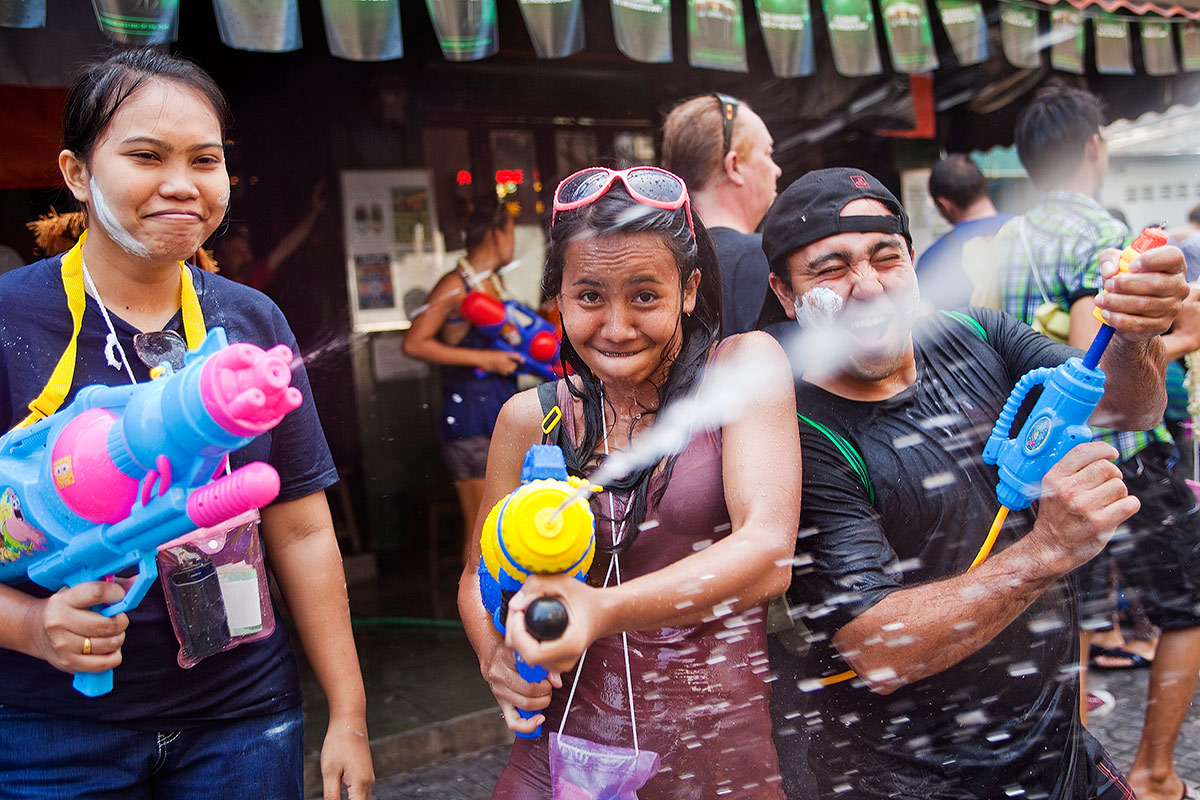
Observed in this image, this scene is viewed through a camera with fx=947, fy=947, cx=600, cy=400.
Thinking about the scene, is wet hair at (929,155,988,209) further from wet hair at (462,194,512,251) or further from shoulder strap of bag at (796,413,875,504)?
shoulder strap of bag at (796,413,875,504)

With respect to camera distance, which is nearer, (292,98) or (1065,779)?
(1065,779)

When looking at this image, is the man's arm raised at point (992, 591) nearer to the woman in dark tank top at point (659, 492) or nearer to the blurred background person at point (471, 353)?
the woman in dark tank top at point (659, 492)

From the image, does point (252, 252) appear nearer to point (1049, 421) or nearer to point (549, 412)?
point (549, 412)

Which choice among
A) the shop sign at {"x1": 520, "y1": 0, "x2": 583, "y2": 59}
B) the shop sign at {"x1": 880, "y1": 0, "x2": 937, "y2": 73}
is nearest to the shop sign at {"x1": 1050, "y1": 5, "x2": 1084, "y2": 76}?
the shop sign at {"x1": 880, "y1": 0, "x2": 937, "y2": 73}

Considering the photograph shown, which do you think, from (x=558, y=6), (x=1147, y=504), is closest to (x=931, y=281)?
(x=1147, y=504)

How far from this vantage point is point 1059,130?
396 centimetres

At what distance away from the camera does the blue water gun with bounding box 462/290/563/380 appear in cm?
546

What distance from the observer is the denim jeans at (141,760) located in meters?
1.80

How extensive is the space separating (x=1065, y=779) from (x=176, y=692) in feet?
5.95

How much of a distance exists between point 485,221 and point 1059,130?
10.4 ft

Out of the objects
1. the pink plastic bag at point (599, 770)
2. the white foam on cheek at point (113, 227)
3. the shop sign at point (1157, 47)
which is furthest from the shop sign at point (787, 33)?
the pink plastic bag at point (599, 770)

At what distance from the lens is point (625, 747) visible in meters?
1.76

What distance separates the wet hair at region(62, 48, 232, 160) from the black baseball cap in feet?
4.00

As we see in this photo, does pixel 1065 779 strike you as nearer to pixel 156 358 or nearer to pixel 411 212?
pixel 156 358
